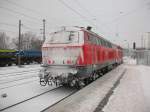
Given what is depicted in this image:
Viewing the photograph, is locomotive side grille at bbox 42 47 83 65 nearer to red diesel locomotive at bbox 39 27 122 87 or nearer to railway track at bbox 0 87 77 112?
red diesel locomotive at bbox 39 27 122 87

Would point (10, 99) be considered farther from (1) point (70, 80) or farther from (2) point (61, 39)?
(2) point (61, 39)

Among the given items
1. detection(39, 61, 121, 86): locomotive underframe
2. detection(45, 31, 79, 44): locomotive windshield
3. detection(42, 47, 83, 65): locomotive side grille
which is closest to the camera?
detection(39, 61, 121, 86): locomotive underframe

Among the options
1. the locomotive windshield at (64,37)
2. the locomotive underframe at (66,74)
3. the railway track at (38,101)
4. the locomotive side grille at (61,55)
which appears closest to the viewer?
the railway track at (38,101)

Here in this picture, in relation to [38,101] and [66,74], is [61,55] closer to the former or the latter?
[66,74]

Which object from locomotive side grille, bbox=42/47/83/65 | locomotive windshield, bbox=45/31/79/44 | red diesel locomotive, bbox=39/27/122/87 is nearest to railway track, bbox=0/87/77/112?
red diesel locomotive, bbox=39/27/122/87

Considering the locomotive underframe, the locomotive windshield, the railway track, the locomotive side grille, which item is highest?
the locomotive windshield

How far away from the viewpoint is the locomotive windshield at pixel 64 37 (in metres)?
9.53

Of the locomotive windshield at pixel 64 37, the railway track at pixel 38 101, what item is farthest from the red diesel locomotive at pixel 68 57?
the railway track at pixel 38 101

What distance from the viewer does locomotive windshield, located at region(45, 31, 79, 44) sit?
31.3 feet

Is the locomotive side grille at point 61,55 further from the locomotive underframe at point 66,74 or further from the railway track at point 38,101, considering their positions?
the railway track at point 38,101

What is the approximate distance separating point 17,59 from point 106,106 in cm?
2559

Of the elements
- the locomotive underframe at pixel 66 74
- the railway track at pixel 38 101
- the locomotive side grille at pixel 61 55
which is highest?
the locomotive side grille at pixel 61 55

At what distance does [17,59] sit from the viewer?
30125mm

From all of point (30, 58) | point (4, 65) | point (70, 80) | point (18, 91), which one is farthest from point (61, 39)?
point (30, 58)
